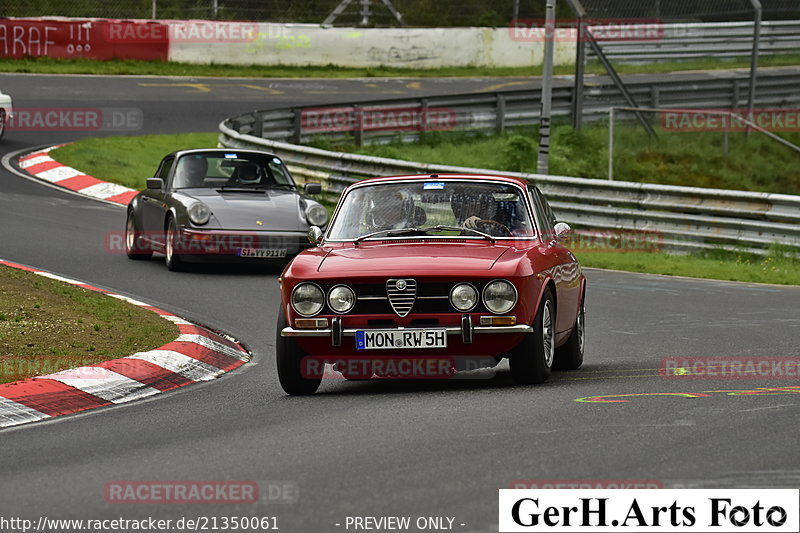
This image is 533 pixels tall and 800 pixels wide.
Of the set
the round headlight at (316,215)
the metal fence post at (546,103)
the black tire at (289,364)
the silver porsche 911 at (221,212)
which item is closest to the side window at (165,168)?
the silver porsche 911 at (221,212)

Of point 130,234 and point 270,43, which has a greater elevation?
point 270,43

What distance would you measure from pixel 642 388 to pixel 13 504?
4.18 m

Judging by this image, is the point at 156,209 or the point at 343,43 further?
the point at 343,43

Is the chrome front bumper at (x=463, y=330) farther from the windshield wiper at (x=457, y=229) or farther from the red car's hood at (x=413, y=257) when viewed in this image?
the windshield wiper at (x=457, y=229)

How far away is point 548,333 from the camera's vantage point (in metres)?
9.03

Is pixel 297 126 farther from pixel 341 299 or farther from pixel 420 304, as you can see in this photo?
pixel 420 304

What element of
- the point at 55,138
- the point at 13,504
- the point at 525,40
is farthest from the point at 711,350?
the point at 525,40

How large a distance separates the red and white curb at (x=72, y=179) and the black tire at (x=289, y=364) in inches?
535

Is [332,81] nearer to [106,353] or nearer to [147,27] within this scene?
[147,27]

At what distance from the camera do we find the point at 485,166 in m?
27.0

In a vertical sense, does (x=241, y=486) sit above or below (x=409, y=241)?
below

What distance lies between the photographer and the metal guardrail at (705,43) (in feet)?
110

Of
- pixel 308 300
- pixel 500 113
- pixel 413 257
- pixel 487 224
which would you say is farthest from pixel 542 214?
pixel 500 113

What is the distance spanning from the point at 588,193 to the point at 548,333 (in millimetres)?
10632
